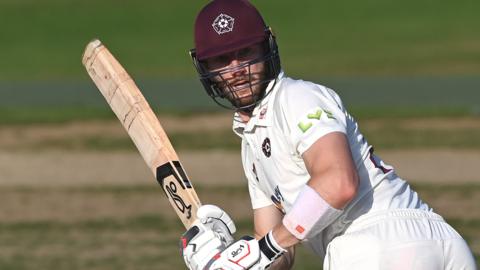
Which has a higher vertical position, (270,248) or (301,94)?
(301,94)

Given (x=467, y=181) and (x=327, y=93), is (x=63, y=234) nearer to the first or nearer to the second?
(x=467, y=181)

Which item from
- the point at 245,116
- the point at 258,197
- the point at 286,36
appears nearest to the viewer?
the point at 245,116

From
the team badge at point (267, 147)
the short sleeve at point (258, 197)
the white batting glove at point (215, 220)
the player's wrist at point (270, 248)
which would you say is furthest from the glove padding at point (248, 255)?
the short sleeve at point (258, 197)

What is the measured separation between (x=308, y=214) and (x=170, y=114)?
1225cm

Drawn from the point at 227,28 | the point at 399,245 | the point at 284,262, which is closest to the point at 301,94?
the point at 227,28

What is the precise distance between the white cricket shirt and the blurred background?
4.26m

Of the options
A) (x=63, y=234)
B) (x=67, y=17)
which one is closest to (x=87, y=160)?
(x=63, y=234)

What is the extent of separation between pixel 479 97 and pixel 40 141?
6.57 m

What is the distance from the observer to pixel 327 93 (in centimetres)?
395

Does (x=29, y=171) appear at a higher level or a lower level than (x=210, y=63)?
lower

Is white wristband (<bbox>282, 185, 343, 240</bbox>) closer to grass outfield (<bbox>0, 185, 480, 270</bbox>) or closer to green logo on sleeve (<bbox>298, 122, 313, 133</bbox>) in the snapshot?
green logo on sleeve (<bbox>298, 122, 313, 133</bbox>)

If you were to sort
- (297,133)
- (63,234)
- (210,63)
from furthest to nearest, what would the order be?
(63,234) < (210,63) < (297,133)

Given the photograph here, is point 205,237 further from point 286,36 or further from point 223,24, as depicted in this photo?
point 286,36

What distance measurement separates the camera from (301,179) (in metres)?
3.98
